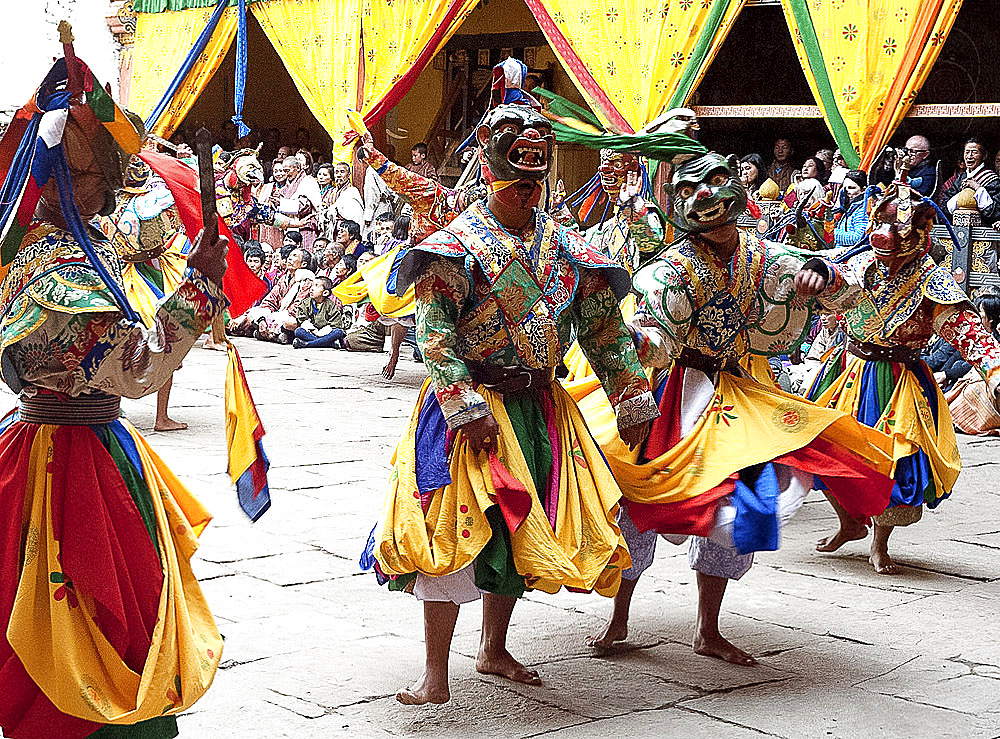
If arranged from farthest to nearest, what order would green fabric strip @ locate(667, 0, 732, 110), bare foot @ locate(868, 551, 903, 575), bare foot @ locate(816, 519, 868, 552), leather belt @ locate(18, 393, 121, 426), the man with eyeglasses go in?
the man with eyeglasses → green fabric strip @ locate(667, 0, 732, 110) → bare foot @ locate(816, 519, 868, 552) → bare foot @ locate(868, 551, 903, 575) → leather belt @ locate(18, 393, 121, 426)

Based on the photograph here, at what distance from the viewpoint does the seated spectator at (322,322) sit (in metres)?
12.1

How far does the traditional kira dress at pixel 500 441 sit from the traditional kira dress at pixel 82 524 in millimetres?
799

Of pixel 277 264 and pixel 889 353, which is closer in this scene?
pixel 889 353

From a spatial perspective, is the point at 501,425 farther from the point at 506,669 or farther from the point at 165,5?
the point at 165,5

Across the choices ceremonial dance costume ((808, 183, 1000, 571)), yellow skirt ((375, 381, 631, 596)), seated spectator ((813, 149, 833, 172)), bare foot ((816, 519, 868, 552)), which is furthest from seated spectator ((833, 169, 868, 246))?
seated spectator ((813, 149, 833, 172))

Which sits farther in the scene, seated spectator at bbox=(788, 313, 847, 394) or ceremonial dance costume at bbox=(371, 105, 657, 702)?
seated spectator at bbox=(788, 313, 847, 394)

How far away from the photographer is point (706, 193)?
13.3 feet

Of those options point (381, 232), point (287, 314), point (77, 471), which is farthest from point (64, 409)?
point (287, 314)

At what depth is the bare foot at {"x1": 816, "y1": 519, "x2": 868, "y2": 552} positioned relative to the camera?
5.38 m

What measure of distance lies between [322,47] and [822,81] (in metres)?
5.16

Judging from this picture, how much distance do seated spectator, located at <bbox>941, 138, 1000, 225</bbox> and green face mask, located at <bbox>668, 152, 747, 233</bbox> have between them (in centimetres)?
724

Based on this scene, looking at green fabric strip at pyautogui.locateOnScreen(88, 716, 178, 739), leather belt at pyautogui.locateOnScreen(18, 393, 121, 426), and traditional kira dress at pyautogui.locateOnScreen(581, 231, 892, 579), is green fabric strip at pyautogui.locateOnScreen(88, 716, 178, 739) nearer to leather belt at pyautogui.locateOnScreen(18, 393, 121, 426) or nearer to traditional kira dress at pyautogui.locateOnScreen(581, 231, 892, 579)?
leather belt at pyautogui.locateOnScreen(18, 393, 121, 426)

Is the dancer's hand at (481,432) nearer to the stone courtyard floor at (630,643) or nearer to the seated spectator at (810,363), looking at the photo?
the stone courtyard floor at (630,643)

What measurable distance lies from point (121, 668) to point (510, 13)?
14.0 meters
